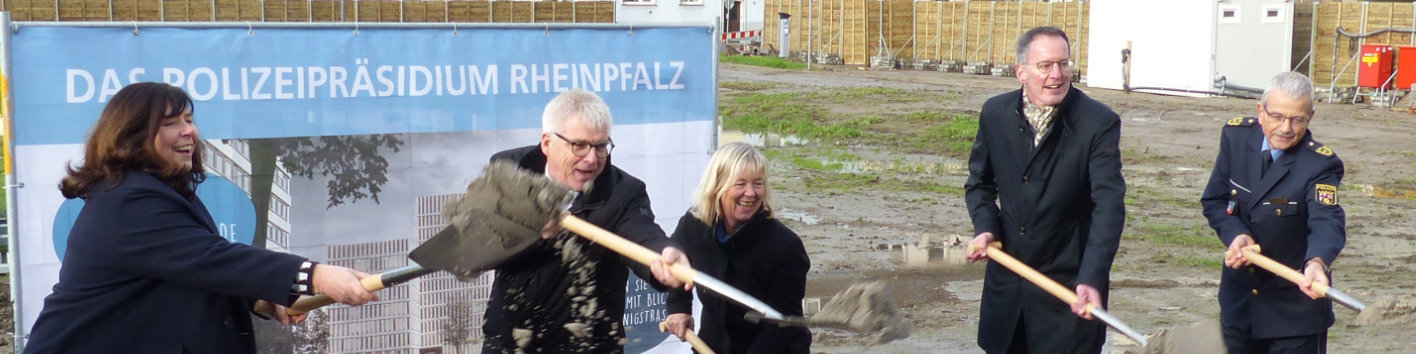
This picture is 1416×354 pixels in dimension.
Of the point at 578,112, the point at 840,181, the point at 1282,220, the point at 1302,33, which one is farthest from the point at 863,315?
the point at 1302,33

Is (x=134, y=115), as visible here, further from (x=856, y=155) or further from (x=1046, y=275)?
(x=856, y=155)

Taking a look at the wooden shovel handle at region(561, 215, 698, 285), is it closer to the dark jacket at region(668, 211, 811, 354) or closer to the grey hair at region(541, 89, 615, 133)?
the grey hair at region(541, 89, 615, 133)

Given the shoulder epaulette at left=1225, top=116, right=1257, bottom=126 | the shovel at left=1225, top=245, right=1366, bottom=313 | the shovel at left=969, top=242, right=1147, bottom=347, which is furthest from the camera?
the shoulder epaulette at left=1225, top=116, right=1257, bottom=126

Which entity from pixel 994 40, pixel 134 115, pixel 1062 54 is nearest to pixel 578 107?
pixel 134 115

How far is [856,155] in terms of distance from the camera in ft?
57.8

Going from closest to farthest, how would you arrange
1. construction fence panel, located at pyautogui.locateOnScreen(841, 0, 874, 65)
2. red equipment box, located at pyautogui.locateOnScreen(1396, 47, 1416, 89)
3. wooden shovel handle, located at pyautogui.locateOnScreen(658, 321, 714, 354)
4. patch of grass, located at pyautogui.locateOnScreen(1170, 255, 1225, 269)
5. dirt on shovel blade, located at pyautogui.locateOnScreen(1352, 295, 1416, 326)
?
dirt on shovel blade, located at pyautogui.locateOnScreen(1352, 295, 1416, 326), wooden shovel handle, located at pyautogui.locateOnScreen(658, 321, 714, 354), patch of grass, located at pyautogui.locateOnScreen(1170, 255, 1225, 269), red equipment box, located at pyautogui.locateOnScreen(1396, 47, 1416, 89), construction fence panel, located at pyautogui.locateOnScreen(841, 0, 874, 65)

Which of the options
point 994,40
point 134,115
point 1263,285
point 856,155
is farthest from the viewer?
point 994,40

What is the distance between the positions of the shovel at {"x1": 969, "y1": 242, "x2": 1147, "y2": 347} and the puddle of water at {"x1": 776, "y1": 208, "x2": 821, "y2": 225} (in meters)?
7.22

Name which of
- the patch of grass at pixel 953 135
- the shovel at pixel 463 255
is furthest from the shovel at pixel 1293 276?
the patch of grass at pixel 953 135

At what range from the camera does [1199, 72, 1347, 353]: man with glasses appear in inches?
195

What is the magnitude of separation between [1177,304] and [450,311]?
5.12 metres

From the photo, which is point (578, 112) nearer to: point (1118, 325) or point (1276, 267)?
point (1118, 325)

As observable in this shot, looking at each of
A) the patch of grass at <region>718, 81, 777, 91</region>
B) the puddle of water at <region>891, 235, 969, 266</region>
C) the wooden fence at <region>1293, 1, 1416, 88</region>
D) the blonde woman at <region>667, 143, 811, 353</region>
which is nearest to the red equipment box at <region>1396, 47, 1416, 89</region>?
the wooden fence at <region>1293, 1, 1416, 88</region>

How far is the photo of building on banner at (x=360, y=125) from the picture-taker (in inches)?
197
